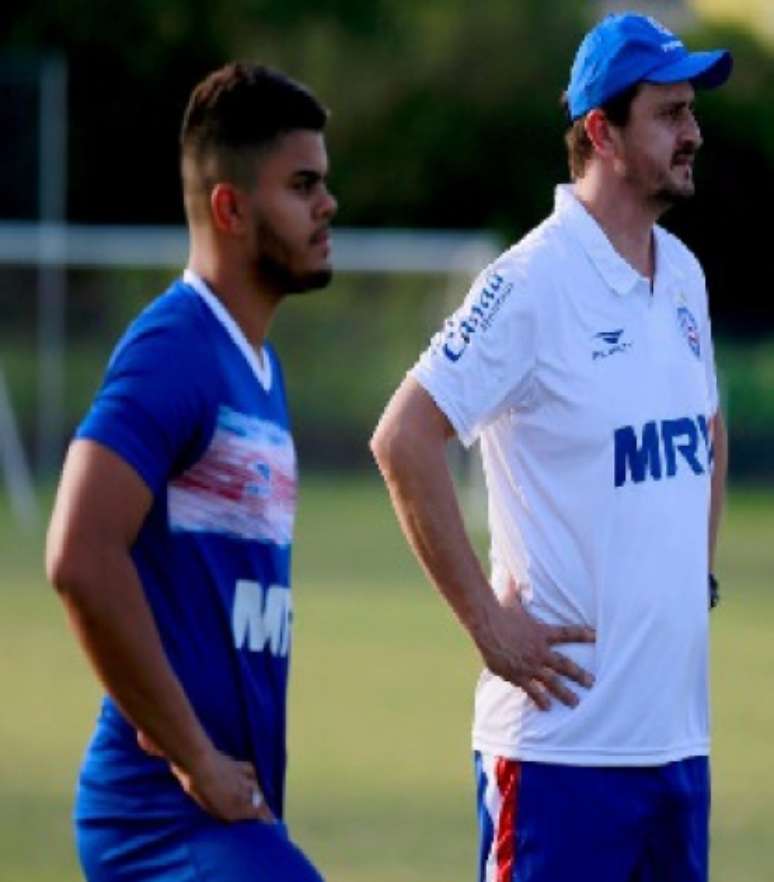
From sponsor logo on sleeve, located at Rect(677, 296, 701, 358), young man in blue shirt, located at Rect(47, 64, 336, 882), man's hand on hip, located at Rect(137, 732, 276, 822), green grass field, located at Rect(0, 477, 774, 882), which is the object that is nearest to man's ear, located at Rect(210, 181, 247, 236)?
young man in blue shirt, located at Rect(47, 64, 336, 882)

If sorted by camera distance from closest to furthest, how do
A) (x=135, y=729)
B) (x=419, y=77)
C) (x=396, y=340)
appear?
(x=135, y=729), (x=396, y=340), (x=419, y=77)

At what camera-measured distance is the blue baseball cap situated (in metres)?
6.12

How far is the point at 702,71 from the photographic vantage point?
6.10 meters

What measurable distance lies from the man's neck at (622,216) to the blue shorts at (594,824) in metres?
1.05

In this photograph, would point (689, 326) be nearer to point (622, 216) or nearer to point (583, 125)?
point (622, 216)

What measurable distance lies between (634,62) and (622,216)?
0.32 meters

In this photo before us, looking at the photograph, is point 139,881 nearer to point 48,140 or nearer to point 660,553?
point 660,553

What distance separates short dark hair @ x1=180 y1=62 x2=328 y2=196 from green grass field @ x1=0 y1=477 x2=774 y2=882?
14.8 ft

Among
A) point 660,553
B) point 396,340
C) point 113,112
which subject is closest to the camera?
point 660,553

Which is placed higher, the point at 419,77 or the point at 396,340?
the point at 419,77

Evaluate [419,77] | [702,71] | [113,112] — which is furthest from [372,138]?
[702,71]

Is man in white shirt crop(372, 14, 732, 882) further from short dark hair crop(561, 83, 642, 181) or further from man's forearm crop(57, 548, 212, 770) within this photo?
man's forearm crop(57, 548, 212, 770)

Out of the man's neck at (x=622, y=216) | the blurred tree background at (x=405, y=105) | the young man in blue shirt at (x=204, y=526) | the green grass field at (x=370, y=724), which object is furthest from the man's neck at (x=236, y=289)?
the blurred tree background at (x=405, y=105)

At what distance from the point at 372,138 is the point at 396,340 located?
1109 centimetres
